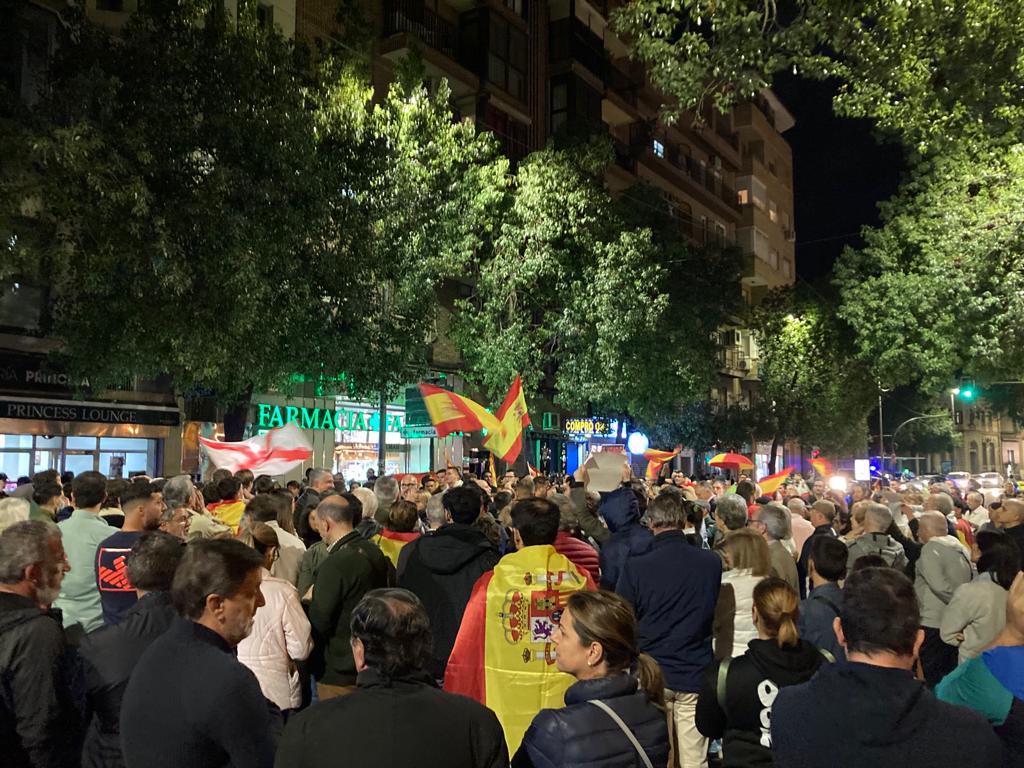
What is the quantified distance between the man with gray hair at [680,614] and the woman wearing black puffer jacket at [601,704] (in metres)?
2.41

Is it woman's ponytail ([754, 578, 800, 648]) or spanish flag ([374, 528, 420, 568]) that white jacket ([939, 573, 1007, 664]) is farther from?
spanish flag ([374, 528, 420, 568])

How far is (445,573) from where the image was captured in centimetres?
553

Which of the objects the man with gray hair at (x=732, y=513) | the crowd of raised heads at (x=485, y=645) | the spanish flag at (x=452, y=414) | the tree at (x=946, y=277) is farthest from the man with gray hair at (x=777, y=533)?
the tree at (x=946, y=277)

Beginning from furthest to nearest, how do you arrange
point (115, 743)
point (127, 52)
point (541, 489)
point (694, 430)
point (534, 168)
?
point (694, 430)
point (534, 168)
point (127, 52)
point (541, 489)
point (115, 743)

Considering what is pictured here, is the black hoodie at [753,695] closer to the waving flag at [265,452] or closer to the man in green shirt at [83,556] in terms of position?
the man in green shirt at [83,556]

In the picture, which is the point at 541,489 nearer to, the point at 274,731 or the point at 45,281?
the point at 274,731

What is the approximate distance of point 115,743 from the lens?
3.59 m

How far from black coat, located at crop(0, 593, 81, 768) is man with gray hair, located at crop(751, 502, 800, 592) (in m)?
4.93

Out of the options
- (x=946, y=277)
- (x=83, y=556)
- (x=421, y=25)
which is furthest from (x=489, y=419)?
(x=946, y=277)

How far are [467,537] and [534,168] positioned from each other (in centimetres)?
1952

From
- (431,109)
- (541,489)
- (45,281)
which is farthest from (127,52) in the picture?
(541,489)

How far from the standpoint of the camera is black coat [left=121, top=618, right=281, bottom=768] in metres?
2.64

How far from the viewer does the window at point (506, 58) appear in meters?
28.7

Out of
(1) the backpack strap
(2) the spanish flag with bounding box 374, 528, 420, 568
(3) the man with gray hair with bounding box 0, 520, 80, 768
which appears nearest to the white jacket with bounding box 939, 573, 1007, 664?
(1) the backpack strap
